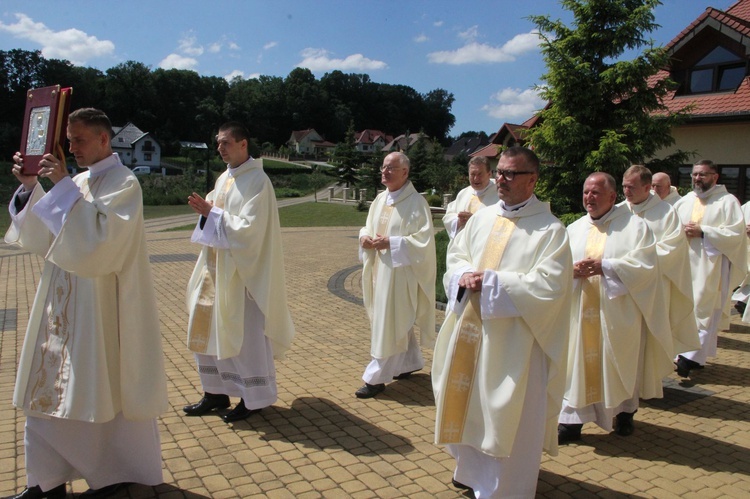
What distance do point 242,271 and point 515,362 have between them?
255 centimetres

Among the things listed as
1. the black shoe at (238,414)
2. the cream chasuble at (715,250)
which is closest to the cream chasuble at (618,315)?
the black shoe at (238,414)

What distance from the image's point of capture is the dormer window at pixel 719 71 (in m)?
17.1

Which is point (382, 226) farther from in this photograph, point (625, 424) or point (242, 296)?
point (625, 424)

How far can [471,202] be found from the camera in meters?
8.37

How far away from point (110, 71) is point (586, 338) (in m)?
107

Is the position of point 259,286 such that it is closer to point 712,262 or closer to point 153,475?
point 153,475

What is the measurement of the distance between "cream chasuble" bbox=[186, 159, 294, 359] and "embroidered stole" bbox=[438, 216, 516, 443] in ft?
6.48

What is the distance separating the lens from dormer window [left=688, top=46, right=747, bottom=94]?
17.1 meters

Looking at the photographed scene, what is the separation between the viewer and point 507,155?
3.94 meters

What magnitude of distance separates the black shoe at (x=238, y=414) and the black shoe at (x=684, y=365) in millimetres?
4969

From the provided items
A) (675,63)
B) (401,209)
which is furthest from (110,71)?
(401,209)

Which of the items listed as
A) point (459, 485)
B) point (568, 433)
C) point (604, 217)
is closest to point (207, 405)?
→ point (459, 485)

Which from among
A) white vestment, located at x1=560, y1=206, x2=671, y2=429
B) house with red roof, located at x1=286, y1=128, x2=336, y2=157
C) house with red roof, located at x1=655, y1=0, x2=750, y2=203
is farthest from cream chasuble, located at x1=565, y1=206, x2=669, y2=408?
house with red roof, located at x1=286, y1=128, x2=336, y2=157

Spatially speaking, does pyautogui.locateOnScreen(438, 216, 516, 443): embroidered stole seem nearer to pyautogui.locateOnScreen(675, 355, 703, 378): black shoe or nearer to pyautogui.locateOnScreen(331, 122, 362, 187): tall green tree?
pyautogui.locateOnScreen(675, 355, 703, 378): black shoe
